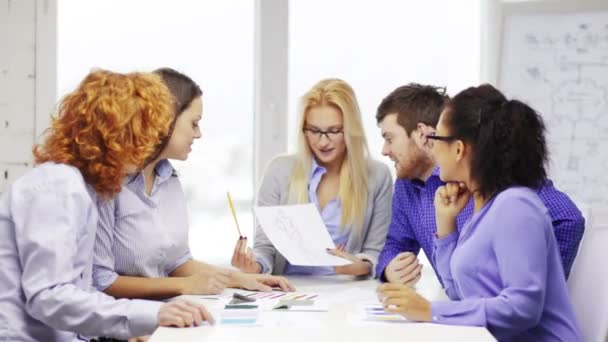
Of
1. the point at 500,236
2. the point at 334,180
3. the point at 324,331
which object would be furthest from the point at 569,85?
the point at 324,331

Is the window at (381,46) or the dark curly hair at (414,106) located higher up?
the window at (381,46)

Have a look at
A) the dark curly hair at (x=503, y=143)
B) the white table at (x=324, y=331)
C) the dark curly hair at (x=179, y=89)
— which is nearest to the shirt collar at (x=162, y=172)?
the dark curly hair at (x=179, y=89)

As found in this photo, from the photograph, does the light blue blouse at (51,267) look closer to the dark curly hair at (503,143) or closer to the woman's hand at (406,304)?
the woman's hand at (406,304)

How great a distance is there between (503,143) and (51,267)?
1037 millimetres

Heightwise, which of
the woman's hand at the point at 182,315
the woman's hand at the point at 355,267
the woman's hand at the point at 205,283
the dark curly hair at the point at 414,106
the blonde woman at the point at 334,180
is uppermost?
the dark curly hair at the point at 414,106

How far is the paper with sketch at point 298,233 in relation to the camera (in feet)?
7.44

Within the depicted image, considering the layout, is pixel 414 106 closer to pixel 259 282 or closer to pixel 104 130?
pixel 259 282

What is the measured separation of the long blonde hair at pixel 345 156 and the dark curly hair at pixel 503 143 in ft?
2.97

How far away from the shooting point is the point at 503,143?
1.77 m

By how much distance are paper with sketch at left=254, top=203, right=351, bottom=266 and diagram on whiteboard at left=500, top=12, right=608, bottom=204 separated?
1.72 m

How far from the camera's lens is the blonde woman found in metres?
2.70

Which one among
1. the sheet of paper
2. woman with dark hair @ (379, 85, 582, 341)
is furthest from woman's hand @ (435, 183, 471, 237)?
the sheet of paper

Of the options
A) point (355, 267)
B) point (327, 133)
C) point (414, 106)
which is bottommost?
point (355, 267)

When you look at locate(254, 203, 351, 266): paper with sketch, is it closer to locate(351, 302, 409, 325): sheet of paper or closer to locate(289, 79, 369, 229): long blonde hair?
locate(289, 79, 369, 229): long blonde hair
